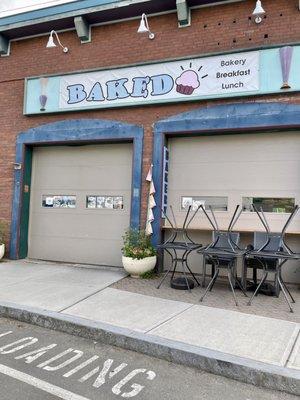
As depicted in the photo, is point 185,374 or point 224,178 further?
point 224,178

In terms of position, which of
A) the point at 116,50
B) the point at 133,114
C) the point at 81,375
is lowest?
the point at 81,375

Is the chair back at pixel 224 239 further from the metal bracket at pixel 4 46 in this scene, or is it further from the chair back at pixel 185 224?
the metal bracket at pixel 4 46

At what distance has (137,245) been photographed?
776cm

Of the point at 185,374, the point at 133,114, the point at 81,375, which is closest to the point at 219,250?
the point at 185,374

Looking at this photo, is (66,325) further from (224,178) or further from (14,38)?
(14,38)

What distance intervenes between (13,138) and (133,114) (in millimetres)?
3417

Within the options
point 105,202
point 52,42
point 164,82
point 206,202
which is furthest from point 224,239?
point 52,42

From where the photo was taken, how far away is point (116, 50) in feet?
29.0

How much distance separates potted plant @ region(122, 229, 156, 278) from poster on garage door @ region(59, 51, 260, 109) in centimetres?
296

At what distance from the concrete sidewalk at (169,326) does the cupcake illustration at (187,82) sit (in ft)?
13.7

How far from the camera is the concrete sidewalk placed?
3855 mm

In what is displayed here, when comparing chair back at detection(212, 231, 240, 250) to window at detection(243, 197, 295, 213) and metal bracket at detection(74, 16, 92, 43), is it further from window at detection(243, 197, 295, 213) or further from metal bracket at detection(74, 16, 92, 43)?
metal bracket at detection(74, 16, 92, 43)

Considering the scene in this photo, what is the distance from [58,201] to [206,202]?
3751mm

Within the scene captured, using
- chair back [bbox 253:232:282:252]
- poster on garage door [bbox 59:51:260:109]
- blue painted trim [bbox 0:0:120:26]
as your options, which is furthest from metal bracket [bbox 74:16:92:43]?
chair back [bbox 253:232:282:252]
